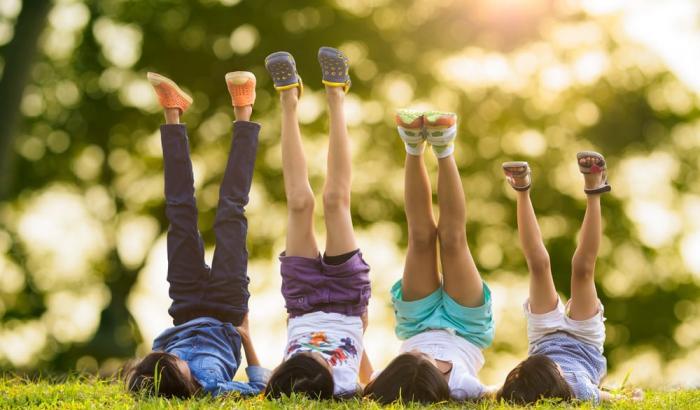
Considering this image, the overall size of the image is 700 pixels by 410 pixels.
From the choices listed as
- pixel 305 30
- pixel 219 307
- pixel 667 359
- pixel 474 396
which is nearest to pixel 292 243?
pixel 219 307

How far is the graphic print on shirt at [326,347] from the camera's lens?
16.5 feet

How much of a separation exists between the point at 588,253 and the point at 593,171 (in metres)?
0.50

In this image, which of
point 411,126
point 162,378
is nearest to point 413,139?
point 411,126

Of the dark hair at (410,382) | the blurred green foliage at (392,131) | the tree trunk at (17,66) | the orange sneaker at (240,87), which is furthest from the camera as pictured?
the blurred green foliage at (392,131)

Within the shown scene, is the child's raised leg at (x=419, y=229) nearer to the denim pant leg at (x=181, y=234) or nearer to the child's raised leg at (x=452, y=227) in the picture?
the child's raised leg at (x=452, y=227)

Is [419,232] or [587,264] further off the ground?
[419,232]

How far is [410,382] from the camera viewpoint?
4629mm

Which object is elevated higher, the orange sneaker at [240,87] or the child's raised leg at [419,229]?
the orange sneaker at [240,87]

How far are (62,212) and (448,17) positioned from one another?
25.2 feet

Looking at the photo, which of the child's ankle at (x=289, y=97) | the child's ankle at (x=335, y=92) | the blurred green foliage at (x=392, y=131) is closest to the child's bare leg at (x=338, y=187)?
the child's ankle at (x=335, y=92)

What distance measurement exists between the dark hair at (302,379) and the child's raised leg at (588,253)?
6.07 ft

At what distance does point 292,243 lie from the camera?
5.50 m

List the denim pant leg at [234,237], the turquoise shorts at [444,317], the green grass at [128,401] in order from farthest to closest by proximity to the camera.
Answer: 1. the denim pant leg at [234,237]
2. the turquoise shorts at [444,317]
3. the green grass at [128,401]

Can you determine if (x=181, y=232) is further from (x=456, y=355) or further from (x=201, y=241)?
(x=456, y=355)
